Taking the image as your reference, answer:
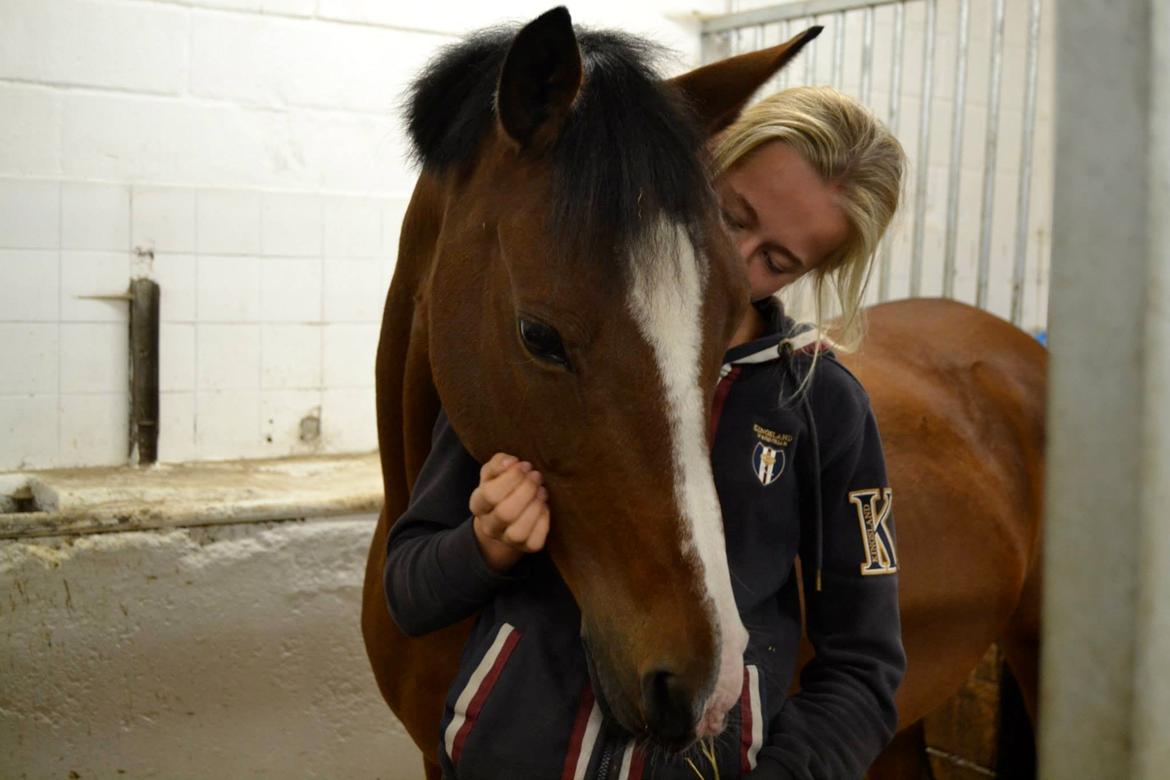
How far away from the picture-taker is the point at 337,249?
2.60m

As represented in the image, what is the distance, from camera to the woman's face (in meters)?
1.06

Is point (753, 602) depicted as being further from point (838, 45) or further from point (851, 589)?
point (838, 45)

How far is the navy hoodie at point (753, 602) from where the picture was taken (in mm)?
882

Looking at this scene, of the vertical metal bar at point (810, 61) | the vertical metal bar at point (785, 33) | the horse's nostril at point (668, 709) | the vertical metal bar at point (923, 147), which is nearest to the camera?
the horse's nostril at point (668, 709)

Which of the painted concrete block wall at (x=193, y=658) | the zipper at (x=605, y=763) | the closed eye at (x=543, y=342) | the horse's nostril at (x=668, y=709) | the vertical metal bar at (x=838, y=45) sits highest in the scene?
the vertical metal bar at (x=838, y=45)

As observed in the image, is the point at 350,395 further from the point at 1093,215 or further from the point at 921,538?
the point at 1093,215

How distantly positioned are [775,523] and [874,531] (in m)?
0.11

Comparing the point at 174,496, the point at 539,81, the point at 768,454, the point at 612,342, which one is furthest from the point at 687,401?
the point at 174,496

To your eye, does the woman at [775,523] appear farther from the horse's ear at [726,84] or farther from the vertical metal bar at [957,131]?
the vertical metal bar at [957,131]

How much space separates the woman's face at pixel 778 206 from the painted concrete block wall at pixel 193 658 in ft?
4.59

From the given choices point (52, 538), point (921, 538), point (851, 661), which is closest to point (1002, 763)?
point (921, 538)

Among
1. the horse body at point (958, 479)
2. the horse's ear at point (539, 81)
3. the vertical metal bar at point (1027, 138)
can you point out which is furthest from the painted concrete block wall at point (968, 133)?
the horse's ear at point (539, 81)

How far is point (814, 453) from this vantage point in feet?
3.34

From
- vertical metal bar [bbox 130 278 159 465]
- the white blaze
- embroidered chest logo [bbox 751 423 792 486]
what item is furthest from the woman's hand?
vertical metal bar [bbox 130 278 159 465]
